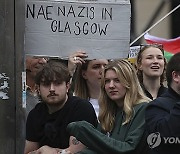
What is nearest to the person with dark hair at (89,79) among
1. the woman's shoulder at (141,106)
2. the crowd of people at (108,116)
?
the crowd of people at (108,116)

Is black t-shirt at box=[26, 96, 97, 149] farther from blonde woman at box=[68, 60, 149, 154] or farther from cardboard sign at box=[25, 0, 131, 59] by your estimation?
cardboard sign at box=[25, 0, 131, 59]

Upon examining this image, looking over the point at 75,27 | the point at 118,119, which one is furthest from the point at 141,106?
the point at 75,27

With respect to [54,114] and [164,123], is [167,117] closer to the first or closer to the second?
[164,123]

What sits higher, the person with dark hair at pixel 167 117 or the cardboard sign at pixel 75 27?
the cardboard sign at pixel 75 27

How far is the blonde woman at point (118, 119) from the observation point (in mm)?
4195

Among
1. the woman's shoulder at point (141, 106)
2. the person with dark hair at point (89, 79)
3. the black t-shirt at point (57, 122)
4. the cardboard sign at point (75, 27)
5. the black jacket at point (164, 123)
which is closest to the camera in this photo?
the black jacket at point (164, 123)

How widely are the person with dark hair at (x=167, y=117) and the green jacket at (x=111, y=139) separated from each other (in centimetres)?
10

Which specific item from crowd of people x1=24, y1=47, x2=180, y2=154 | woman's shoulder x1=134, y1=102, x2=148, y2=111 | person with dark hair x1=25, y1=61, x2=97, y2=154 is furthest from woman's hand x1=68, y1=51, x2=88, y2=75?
woman's shoulder x1=134, y1=102, x2=148, y2=111

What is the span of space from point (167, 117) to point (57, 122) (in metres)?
0.89

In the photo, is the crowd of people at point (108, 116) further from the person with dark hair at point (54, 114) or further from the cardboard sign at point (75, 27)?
the cardboard sign at point (75, 27)

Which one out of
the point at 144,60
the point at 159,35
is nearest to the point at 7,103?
the point at 144,60

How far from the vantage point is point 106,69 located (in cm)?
461

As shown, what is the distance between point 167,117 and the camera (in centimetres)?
404

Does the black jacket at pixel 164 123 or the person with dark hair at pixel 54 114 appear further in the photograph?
the person with dark hair at pixel 54 114
